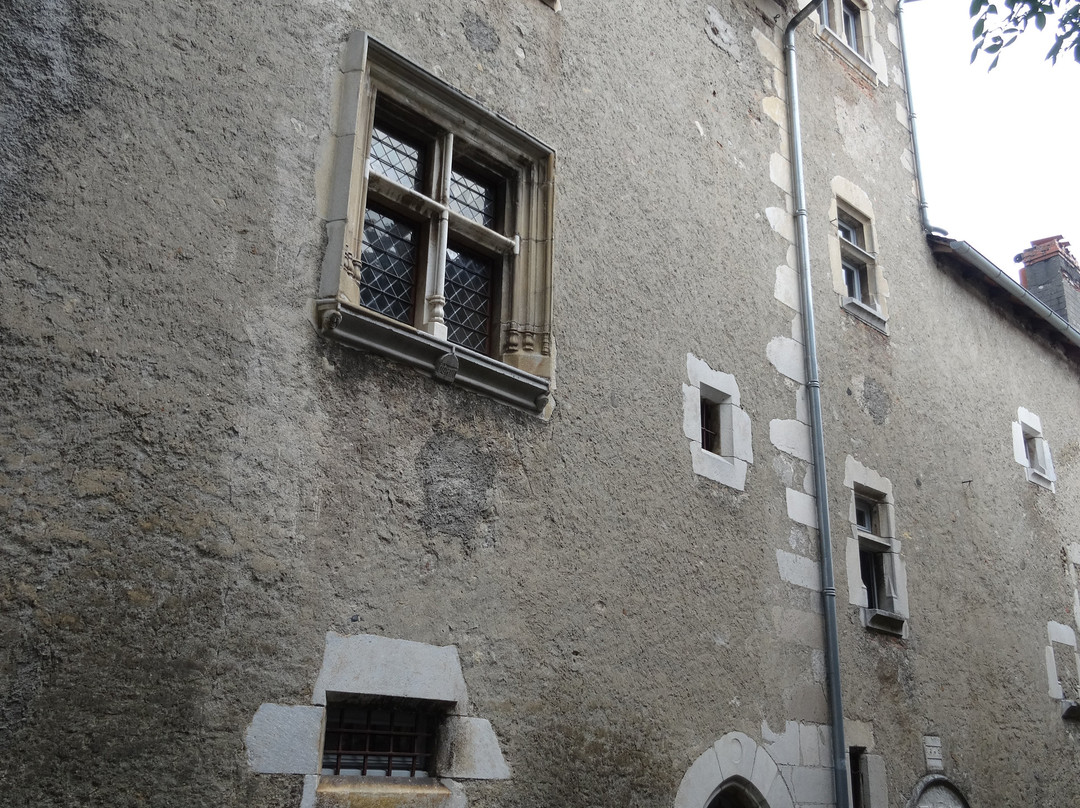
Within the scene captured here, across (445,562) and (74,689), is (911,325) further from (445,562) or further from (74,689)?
(74,689)

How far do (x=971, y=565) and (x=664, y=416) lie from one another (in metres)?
3.54

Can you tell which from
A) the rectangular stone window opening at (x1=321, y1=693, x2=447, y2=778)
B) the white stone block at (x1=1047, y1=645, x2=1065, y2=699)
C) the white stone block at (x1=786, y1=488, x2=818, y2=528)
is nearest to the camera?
the rectangular stone window opening at (x1=321, y1=693, x2=447, y2=778)

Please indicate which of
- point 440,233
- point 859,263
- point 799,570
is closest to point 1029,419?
point 859,263

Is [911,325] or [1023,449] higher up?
[911,325]

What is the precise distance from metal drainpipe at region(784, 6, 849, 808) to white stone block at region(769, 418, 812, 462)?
56 mm

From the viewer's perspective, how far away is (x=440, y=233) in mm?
4820

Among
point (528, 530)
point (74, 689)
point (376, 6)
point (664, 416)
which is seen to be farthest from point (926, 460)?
point (74, 689)

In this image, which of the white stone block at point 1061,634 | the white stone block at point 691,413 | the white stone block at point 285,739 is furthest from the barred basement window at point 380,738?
the white stone block at point 1061,634

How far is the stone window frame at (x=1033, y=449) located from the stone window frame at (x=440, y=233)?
5702mm

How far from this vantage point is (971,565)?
772 cm

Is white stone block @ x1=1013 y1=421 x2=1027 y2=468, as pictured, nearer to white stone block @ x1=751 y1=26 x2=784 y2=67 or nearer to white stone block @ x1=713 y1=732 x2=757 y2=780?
white stone block @ x1=751 y1=26 x2=784 y2=67

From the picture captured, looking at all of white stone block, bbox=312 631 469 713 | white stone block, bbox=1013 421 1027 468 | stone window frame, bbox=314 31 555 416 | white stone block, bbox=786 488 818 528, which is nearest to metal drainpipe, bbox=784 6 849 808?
white stone block, bbox=786 488 818 528

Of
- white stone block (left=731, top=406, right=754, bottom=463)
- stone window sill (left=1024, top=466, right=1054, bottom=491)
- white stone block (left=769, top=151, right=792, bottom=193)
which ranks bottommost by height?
white stone block (left=731, top=406, right=754, bottom=463)

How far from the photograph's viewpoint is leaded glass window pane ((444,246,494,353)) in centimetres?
495
